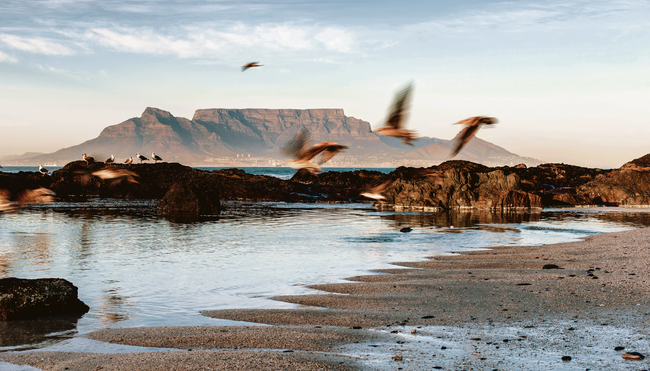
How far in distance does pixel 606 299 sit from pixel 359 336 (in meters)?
4.71

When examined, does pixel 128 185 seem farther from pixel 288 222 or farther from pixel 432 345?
pixel 432 345

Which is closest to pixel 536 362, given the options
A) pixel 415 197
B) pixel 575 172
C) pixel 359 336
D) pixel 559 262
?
pixel 359 336

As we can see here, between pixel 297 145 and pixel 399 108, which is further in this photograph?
pixel 297 145

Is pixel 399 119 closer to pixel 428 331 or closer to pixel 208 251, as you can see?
pixel 428 331

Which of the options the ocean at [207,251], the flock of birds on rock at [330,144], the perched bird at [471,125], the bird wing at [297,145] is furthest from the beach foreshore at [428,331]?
the perched bird at [471,125]

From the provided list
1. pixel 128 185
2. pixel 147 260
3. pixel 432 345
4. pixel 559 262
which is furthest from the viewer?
pixel 128 185

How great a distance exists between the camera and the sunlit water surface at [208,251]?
10.3 meters

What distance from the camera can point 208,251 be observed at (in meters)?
18.2

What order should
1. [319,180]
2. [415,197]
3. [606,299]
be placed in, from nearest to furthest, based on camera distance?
[606,299], [415,197], [319,180]

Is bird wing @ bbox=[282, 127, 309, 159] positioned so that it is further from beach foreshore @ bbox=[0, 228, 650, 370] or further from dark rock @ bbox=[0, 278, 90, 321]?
dark rock @ bbox=[0, 278, 90, 321]

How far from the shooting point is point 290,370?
6113 millimetres

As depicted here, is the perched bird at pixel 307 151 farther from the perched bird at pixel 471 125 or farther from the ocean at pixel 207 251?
the ocean at pixel 207 251

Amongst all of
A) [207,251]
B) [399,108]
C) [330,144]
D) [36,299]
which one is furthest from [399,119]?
[207,251]

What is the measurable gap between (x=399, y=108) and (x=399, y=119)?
0.44ft
